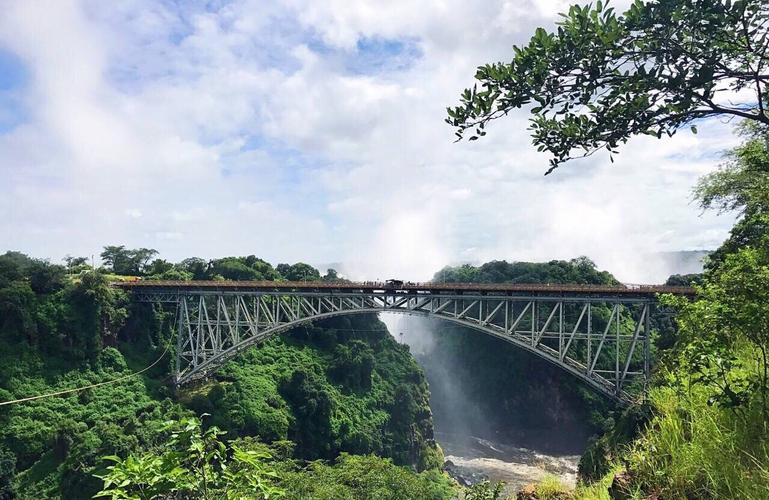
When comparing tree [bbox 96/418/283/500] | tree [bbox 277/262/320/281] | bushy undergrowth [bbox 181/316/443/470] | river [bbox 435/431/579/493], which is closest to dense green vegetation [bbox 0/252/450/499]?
bushy undergrowth [bbox 181/316/443/470]

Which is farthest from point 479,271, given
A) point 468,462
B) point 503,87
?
point 503,87

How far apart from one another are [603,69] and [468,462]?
46086mm

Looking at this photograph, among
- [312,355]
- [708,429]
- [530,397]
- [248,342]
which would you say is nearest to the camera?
[708,429]

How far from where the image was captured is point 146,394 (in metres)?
31.3

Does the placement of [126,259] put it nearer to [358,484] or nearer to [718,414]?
[358,484]

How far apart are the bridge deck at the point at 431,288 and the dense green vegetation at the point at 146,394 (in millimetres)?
4460

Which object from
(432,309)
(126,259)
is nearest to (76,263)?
(126,259)

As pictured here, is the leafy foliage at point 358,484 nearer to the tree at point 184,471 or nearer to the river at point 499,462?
the tree at point 184,471

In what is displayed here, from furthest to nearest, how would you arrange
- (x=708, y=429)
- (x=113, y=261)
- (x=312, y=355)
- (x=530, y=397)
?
(x=530, y=397), (x=113, y=261), (x=312, y=355), (x=708, y=429)

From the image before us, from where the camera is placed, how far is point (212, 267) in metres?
48.2

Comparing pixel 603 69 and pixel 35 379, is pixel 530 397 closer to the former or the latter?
pixel 35 379

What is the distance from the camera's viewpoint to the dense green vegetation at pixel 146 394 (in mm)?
24562

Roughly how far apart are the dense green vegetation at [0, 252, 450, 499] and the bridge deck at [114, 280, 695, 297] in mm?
4460

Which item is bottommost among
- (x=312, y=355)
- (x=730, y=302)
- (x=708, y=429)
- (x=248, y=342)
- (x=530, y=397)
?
(x=530, y=397)
